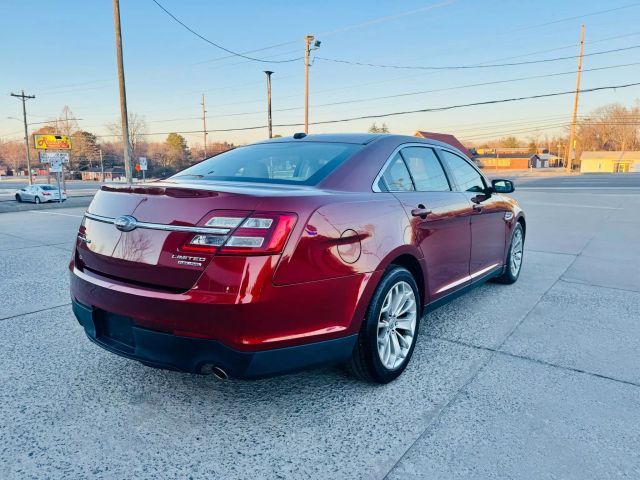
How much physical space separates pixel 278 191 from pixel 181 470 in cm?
135

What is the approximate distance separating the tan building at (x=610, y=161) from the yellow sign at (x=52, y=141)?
81.7 meters

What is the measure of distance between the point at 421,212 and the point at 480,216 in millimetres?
1194

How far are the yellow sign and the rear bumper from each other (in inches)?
1700

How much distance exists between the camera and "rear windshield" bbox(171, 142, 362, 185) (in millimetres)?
2807

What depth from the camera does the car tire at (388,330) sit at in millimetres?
2605

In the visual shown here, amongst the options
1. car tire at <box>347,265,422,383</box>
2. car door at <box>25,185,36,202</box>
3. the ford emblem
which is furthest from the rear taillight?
car door at <box>25,185,36,202</box>

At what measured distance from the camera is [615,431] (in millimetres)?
2309

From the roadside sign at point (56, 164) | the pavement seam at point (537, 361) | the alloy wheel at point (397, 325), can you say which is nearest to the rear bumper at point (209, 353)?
the alloy wheel at point (397, 325)

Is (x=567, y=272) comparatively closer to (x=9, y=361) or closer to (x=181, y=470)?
(x=181, y=470)

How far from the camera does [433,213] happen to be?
3.21 meters

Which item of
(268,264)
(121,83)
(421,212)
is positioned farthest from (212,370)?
(121,83)

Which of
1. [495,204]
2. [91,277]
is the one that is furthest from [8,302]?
[495,204]

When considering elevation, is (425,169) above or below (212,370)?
above

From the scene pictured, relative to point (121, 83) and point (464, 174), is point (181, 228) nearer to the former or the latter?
point (464, 174)
